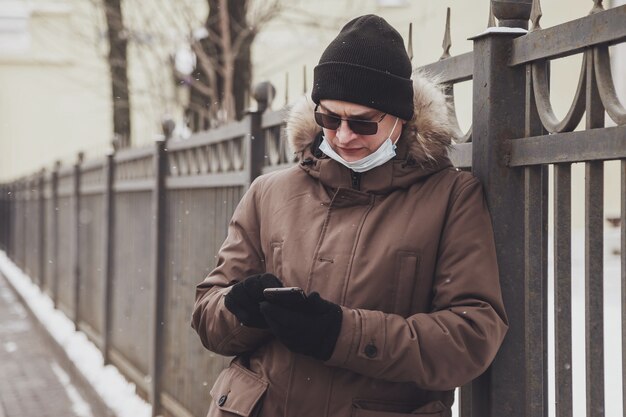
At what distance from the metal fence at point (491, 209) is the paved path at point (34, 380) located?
41 centimetres

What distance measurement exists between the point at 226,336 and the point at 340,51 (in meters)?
0.77

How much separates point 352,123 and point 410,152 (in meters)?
0.16

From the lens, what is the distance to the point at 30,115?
36219mm

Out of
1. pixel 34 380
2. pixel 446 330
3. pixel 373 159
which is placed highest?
pixel 373 159

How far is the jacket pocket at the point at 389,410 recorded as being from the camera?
236cm

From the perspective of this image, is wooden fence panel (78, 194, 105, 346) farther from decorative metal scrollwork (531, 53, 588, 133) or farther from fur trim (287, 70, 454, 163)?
decorative metal scrollwork (531, 53, 588, 133)

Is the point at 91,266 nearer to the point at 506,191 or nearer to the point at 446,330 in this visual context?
the point at 506,191

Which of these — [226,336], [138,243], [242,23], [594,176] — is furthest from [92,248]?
[594,176]

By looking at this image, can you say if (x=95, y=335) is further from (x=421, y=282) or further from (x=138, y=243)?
(x=421, y=282)

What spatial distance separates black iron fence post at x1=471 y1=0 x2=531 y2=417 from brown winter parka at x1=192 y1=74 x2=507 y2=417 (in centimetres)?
12

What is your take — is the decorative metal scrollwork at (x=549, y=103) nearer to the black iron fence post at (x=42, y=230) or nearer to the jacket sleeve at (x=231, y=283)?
the jacket sleeve at (x=231, y=283)

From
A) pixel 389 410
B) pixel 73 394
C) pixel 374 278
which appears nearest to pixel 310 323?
pixel 374 278

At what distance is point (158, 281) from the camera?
5.93 meters

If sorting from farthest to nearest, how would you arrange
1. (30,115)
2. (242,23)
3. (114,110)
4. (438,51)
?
(30,115) → (114,110) → (438,51) → (242,23)
